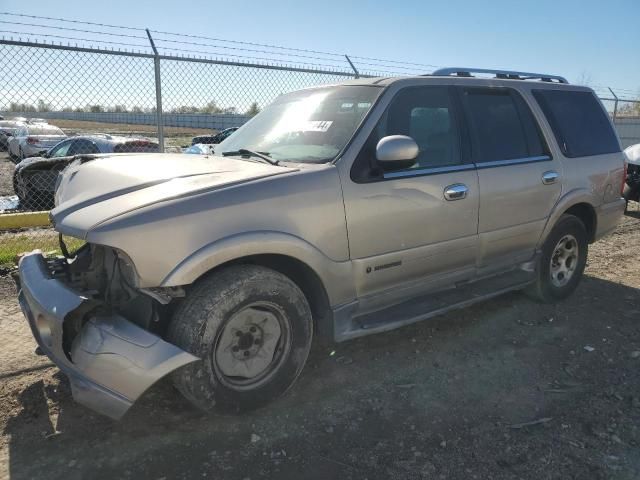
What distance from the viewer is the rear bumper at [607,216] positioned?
5.03 metres

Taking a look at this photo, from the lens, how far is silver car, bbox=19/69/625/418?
257 cm

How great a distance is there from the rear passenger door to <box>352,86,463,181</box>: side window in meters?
0.20

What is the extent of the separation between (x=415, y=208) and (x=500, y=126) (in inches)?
50.5

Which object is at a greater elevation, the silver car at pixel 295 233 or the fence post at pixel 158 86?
the fence post at pixel 158 86

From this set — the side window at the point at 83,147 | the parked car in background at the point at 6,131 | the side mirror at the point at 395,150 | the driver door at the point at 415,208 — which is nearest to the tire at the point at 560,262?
the driver door at the point at 415,208

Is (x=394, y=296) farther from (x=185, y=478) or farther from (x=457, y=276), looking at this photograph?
(x=185, y=478)

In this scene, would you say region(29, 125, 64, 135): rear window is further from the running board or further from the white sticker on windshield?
the running board

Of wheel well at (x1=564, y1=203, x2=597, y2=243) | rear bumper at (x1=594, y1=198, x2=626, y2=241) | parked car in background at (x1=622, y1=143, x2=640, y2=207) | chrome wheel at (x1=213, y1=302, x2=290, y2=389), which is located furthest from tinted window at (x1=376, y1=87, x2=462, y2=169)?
parked car in background at (x1=622, y1=143, x2=640, y2=207)

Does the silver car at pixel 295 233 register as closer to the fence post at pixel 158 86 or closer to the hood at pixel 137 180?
the hood at pixel 137 180

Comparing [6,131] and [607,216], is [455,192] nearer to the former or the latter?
[607,216]

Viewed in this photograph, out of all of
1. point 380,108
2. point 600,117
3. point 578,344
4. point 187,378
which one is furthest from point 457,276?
point 600,117

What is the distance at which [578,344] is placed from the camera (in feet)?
13.4

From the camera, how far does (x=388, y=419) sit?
3055mm

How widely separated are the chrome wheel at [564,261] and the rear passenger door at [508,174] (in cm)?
54
